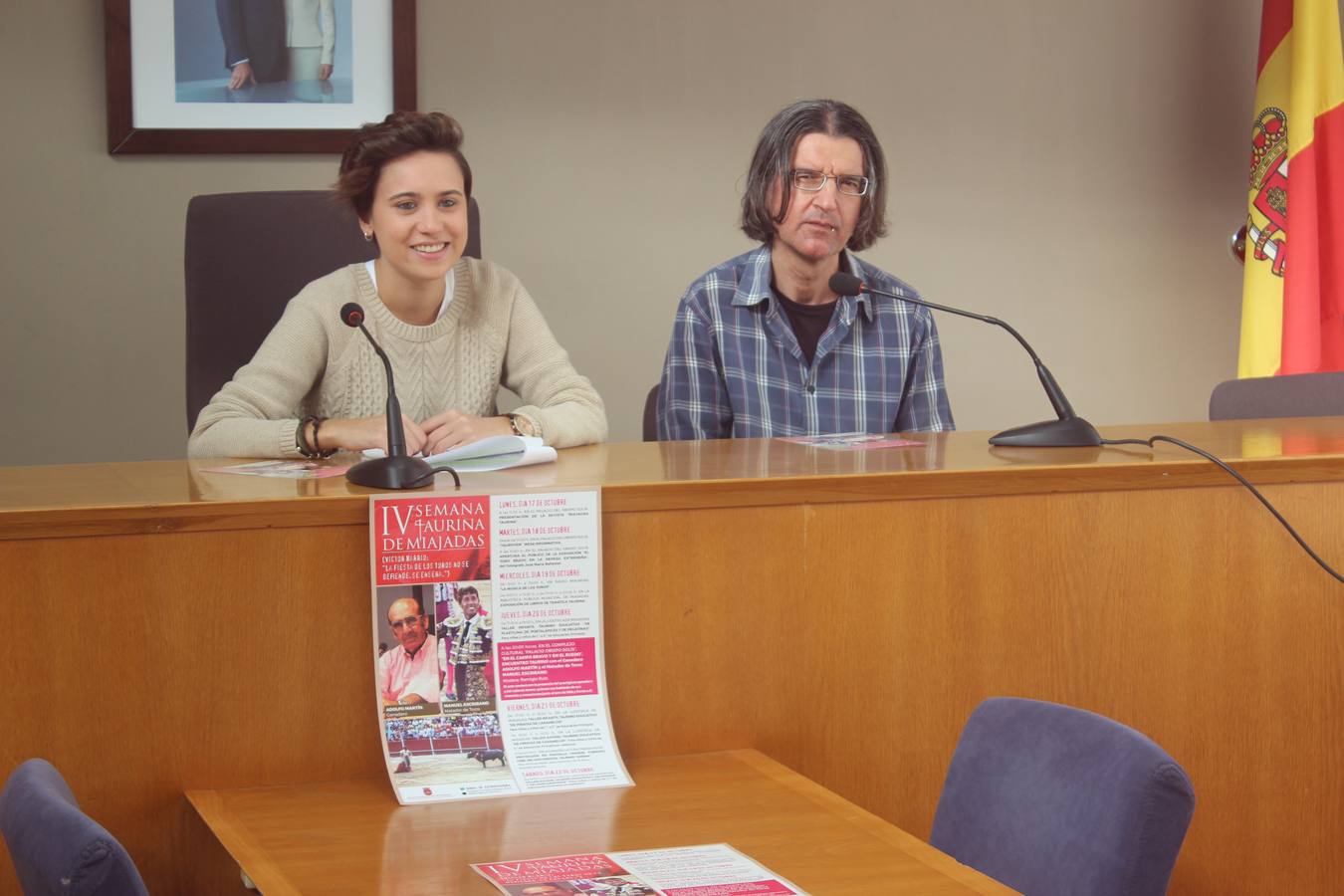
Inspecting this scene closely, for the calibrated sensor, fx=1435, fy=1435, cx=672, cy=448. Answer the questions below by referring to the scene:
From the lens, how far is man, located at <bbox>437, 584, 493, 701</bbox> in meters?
1.09

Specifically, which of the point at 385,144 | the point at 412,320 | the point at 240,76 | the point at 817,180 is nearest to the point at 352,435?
the point at 412,320

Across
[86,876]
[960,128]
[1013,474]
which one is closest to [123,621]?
[86,876]

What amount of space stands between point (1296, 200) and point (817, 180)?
1504mm

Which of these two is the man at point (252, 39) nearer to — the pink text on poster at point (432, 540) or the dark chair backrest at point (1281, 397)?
the dark chair backrest at point (1281, 397)

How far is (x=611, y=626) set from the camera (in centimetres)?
116

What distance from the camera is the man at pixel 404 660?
1078 millimetres

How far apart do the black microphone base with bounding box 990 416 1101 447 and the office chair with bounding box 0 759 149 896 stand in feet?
3.25

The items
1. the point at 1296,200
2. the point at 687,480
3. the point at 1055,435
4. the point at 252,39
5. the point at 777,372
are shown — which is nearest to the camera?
the point at 687,480

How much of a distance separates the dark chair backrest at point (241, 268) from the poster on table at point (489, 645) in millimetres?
1343

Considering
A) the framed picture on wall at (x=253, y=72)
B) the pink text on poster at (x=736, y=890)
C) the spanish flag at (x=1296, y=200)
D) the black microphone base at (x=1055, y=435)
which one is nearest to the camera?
the pink text on poster at (x=736, y=890)

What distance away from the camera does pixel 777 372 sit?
7.48 ft

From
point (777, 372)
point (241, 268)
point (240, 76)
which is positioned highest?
point (240, 76)

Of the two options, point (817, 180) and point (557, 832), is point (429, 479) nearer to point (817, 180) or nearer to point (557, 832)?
point (557, 832)

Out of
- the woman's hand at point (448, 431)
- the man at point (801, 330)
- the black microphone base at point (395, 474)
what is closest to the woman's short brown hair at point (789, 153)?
the man at point (801, 330)
